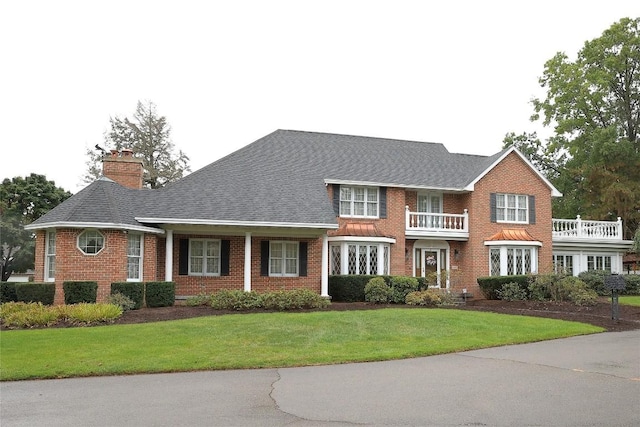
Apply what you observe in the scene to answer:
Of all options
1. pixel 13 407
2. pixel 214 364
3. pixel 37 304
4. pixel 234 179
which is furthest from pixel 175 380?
pixel 234 179

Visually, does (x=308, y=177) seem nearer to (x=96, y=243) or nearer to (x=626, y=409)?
(x=96, y=243)

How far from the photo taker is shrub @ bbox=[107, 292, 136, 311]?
Result: 19.3 meters

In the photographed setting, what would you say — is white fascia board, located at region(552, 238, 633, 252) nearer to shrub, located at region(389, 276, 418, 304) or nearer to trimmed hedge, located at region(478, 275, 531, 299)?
trimmed hedge, located at region(478, 275, 531, 299)

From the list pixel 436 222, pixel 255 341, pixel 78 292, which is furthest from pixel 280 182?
pixel 255 341

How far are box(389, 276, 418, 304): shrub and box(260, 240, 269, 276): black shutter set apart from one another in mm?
5331

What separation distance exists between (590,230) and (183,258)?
75.7 ft

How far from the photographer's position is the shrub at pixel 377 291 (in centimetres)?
2362

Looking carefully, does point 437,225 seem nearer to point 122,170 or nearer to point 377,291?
point 377,291

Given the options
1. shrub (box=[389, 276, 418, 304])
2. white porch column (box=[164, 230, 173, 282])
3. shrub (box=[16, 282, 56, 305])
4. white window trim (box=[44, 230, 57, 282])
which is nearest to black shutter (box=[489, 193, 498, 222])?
shrub (box=[389, 276, 418, 304])

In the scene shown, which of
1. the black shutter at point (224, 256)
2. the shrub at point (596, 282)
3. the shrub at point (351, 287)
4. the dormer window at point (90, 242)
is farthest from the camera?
the shrub at point (596, 282)

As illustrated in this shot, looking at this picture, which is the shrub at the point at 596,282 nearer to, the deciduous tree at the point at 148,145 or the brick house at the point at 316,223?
the brick house at the point at 316,223

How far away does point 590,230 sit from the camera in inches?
1324

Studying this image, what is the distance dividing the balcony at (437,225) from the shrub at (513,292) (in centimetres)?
359

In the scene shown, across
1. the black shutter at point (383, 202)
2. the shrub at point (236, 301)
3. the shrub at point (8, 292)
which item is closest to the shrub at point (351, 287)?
the black shutter at point (383, 202)
